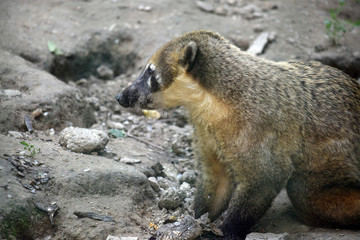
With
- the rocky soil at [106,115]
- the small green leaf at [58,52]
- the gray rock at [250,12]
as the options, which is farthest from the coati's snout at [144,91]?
the gray rock at [250,12]

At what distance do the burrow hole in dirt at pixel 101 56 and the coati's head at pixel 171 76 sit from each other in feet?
11.5

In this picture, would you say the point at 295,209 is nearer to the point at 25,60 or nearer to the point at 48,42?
the point at 25,60

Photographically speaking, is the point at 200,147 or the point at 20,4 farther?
the point at 20,4

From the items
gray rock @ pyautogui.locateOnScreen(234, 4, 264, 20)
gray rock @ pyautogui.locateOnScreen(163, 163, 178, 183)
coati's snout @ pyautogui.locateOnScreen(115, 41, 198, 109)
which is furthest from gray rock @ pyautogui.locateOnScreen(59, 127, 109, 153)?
gray rock @ pyautogui.locateOnScreen(234, 4, 264, 20)

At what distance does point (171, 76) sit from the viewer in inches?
202

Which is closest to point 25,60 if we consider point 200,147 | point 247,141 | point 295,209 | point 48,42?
point 48,42

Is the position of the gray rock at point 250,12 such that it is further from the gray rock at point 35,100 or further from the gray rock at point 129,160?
the gray rock at point 129,160

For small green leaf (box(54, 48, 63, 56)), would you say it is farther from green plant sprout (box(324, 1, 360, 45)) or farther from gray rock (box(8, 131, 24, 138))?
green plant sprout (box(324, 1, 360, 45))

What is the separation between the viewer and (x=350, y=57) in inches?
350

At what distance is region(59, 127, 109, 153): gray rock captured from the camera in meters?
5.52

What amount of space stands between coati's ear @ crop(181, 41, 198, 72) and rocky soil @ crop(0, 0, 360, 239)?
4.77 ft

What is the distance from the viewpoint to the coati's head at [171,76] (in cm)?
502

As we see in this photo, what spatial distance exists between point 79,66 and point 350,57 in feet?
17.8

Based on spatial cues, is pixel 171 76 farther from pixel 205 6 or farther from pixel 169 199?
pixel 205 6
